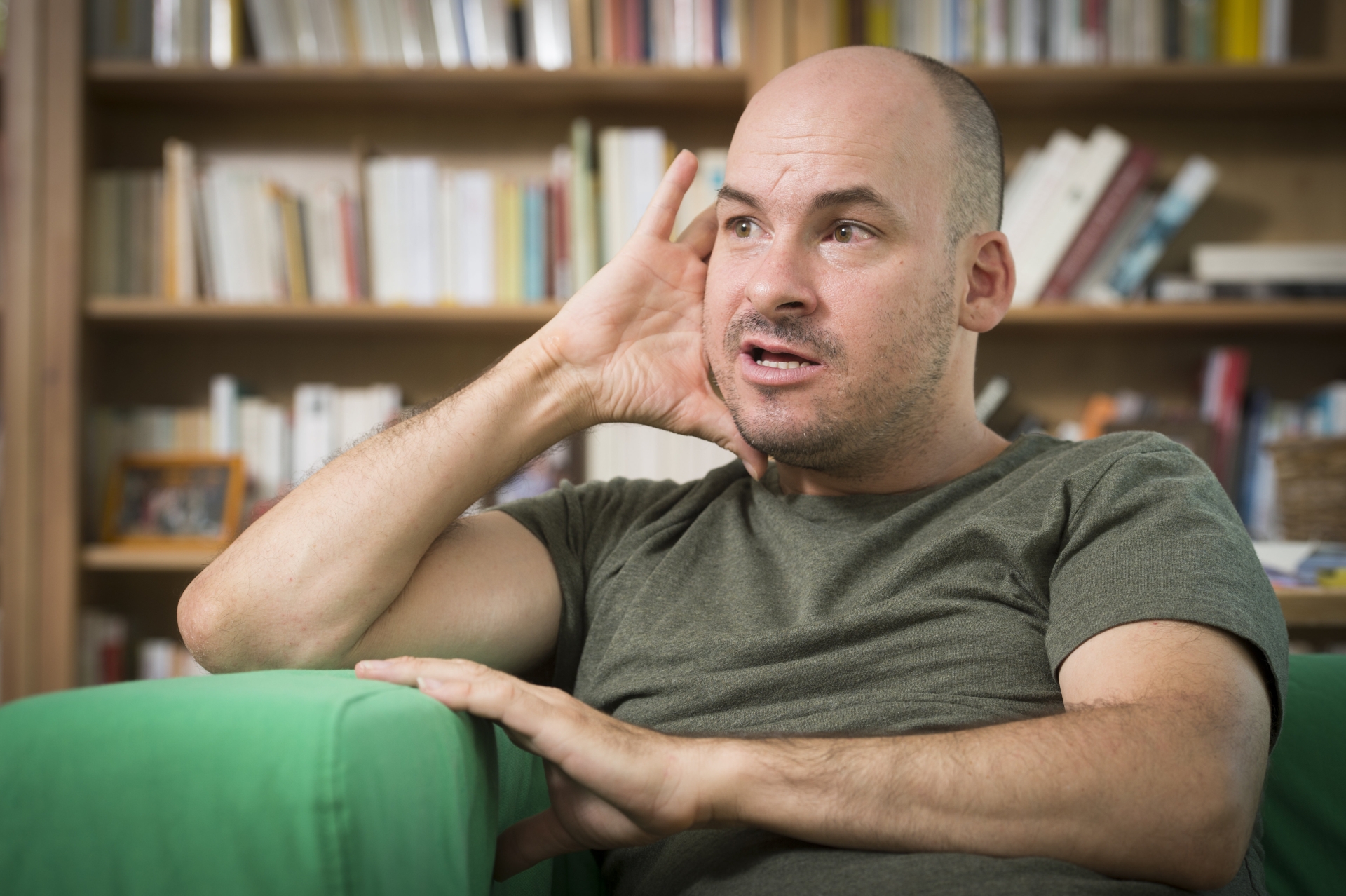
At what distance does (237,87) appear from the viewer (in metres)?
2.21

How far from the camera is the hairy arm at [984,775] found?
67 centimetres

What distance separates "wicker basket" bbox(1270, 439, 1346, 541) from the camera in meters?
1.72

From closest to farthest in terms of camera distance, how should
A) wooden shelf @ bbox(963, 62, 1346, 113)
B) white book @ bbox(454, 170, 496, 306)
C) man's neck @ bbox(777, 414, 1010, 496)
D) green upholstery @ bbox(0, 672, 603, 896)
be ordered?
green upholstery @ bbox(0, 672, 603, 896) → man's neck @ bbox(777, 414, 1010, 496) → wooden shelf @ bbox(963, 62, 1346, 113) → white book @ bbox(454, 170, 496, 306)

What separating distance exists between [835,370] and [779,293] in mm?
94

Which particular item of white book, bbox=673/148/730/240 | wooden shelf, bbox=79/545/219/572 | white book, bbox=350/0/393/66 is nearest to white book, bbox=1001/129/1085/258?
white book, bbox=673/148/730/240

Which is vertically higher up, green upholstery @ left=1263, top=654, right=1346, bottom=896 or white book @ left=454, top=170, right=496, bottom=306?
white book @ left=454, top=170, right=496, bottom=306

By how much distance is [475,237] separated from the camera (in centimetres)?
215

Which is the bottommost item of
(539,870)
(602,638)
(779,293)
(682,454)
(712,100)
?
(539,870)

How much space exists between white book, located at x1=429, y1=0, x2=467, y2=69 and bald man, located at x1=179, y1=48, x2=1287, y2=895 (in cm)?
117

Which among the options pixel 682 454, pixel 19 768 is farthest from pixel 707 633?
pixel 682 454

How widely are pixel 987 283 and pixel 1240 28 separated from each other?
56.1 inches

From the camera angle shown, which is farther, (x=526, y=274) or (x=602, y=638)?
(x=526, y=274)

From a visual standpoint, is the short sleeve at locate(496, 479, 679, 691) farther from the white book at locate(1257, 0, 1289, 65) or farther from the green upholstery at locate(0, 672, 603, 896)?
the white book at locate(1257, 0, 1289, 65)

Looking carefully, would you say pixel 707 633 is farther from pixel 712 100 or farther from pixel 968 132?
pixel 712 100
